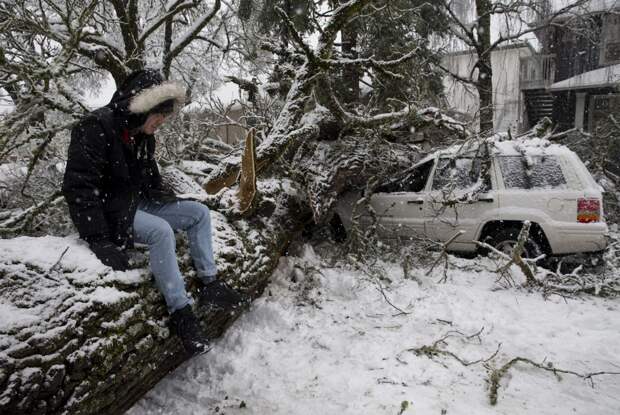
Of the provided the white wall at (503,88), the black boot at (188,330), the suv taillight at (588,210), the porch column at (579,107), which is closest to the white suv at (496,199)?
the suv taillight at (588,210)

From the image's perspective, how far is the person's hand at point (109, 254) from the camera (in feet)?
7.57

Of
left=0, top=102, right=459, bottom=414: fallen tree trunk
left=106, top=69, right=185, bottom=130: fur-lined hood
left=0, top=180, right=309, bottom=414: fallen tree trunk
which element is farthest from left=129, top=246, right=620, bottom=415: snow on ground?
left=106, top=69, right=185, bottom=130: fur-lined hood

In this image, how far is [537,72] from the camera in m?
16.8

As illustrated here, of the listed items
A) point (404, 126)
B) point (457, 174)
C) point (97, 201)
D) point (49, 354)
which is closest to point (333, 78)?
point (404, 126)

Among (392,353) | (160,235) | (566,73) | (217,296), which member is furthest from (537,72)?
(160,235)

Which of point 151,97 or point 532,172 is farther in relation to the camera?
point 532,172

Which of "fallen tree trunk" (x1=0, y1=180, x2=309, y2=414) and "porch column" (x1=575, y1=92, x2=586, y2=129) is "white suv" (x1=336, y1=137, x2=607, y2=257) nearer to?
"fallen tree trunk" (x1=0, y1=180, x2=309, y2=414)

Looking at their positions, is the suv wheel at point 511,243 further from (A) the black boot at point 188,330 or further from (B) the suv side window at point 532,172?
(A) the black boot at point 188,330

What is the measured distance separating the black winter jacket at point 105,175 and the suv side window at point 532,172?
4.69 metres

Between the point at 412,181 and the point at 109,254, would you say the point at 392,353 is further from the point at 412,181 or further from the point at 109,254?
the point at 412,181

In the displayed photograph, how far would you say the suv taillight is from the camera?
488 centimetres

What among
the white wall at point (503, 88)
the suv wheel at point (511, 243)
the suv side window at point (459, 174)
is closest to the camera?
the suv wheel at point (511, 243)

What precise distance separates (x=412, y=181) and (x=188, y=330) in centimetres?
456

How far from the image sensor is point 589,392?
8.89 feet
